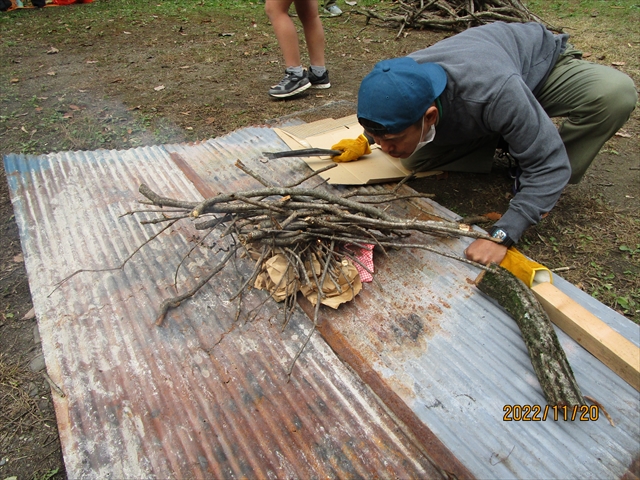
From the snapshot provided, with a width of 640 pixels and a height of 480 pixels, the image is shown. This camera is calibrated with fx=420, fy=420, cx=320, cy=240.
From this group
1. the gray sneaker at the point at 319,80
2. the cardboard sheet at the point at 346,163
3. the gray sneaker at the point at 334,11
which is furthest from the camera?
the gray sneaker at the point at 334,11

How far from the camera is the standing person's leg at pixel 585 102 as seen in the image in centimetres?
205

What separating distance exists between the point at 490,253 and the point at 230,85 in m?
3.31

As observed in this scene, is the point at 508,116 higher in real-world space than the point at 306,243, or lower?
higher

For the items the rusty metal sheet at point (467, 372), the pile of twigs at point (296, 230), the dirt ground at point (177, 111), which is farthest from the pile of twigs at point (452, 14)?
the rusty metal sheet at point (467, 372)

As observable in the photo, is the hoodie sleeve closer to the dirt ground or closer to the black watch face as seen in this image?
the black watch face

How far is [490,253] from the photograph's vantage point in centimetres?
179

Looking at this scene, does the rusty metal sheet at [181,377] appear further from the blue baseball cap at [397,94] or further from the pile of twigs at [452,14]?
the pile of twigs at [452,14]

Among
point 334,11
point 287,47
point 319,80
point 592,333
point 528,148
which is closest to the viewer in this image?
point 592,333

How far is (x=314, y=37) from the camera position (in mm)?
3707

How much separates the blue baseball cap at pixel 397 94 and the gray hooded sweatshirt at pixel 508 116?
16cm

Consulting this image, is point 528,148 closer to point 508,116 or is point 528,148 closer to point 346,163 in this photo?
point 508,116


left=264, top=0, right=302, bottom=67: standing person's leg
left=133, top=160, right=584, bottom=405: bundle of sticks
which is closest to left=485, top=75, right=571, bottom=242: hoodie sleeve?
left=133, top=160, right=584, bottom=405: bundle of sticks
